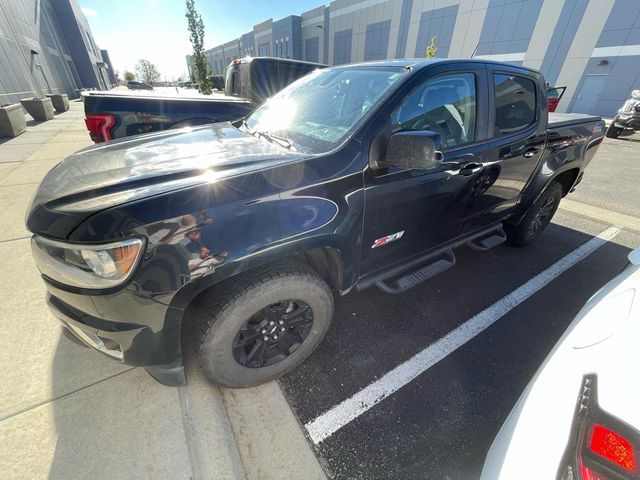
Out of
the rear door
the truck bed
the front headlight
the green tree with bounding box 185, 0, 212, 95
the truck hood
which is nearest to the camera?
the front headlight

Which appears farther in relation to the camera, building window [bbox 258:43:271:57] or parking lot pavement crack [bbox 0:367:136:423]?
building window [bbox 258:43:271:57]

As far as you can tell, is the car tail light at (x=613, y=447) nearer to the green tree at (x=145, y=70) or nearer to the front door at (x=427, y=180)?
the front door at (x=427, y=180)

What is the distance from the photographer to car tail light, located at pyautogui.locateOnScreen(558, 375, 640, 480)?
74cm

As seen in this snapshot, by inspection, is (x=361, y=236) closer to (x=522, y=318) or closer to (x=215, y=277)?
(x=215, y=277)

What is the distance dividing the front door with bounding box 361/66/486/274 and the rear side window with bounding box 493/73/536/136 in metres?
0.25

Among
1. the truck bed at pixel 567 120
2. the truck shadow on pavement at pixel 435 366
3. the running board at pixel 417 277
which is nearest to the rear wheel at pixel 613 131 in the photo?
the truck bed at pixel 567 120

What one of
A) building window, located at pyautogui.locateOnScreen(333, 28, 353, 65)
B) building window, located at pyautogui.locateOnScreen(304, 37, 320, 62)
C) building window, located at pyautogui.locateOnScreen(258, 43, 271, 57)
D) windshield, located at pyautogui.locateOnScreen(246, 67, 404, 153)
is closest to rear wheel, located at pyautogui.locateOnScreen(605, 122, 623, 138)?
windshield, located at pyautogui.locateOnScreen(246, 67, 404, 153)

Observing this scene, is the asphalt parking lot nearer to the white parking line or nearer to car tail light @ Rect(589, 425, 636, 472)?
the white parking line

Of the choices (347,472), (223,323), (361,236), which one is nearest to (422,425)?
(347,472)

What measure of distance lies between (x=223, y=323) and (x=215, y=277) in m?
0.31

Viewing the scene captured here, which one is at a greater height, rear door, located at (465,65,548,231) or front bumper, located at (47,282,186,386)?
rear door, located at (465,65,548,231)

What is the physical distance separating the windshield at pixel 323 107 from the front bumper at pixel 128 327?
3.87 ft

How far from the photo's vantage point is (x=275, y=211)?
4.77ft

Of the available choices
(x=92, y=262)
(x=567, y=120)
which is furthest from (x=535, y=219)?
(x=92, y=262)
